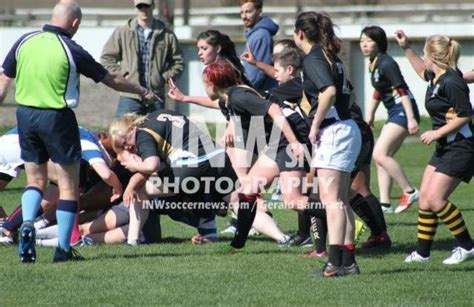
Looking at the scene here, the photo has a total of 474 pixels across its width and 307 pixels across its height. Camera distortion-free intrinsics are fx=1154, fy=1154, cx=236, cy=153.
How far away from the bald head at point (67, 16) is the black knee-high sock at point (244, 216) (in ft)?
6.48

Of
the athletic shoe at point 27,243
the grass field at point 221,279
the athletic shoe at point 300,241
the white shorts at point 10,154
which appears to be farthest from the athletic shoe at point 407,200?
the athletic shoe at point 27,243

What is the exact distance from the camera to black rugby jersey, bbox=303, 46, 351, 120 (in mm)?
7867

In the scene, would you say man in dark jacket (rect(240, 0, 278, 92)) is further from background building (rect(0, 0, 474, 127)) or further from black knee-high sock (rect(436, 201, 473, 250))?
background building (rect(0, 0, 474, 127))

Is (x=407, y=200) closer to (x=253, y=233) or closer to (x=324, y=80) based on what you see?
(x=253, y=233)

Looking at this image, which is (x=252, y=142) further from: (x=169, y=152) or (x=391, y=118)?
(x=391, y=118)

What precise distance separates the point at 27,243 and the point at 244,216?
1824 mm

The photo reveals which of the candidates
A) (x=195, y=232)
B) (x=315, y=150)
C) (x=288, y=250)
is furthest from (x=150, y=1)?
(x=315, y=150)

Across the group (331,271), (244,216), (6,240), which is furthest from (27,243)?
(331,271)

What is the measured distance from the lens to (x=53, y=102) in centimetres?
855

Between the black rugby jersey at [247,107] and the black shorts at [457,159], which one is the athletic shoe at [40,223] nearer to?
the black rugby jersey at [247,107]

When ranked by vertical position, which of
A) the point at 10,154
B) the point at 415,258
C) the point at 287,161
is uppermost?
the point at 287,161

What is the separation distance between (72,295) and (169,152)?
8.66 feet

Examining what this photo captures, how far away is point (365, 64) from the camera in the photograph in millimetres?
21922

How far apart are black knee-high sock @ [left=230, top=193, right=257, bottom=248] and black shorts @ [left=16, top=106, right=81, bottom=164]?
58.0 inches
